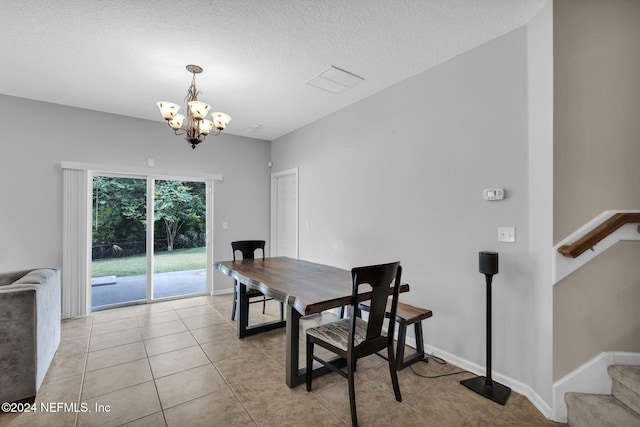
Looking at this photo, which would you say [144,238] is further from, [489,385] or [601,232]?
[601,232]

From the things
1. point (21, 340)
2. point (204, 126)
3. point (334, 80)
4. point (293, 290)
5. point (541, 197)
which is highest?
point (334, 80)

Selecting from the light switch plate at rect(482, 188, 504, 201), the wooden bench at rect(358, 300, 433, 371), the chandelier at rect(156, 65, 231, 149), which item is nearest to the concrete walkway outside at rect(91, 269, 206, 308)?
the chandelier at rect(156, 65, 231, 149)

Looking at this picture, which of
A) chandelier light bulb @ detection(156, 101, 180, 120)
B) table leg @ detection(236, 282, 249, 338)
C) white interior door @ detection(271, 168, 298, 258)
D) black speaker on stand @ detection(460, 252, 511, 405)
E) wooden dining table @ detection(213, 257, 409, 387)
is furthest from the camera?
white interior door @ detection(271, 168, 298, 258)

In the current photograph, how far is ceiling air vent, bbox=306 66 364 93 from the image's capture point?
2.93m

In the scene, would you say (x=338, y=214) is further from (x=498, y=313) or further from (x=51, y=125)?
(x=51, y=125)

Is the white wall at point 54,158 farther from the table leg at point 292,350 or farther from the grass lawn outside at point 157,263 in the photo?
the table leg at point 292,350

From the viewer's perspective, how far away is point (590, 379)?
1.84 metres

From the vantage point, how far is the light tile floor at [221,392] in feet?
6.17

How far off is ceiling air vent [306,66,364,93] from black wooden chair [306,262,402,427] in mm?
2031

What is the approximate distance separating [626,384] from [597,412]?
0.25 metres

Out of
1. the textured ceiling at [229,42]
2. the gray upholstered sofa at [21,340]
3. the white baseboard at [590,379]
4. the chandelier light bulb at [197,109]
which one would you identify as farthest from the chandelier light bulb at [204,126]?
the white baseboard at [590,379]

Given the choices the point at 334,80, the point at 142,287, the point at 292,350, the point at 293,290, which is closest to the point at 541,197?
the point at 293,290

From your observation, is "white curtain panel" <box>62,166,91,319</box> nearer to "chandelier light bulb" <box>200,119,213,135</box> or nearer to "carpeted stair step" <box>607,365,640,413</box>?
"chandelier light bulb" <box>200,119,213,135</box>

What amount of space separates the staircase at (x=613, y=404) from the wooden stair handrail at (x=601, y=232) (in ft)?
2.47
